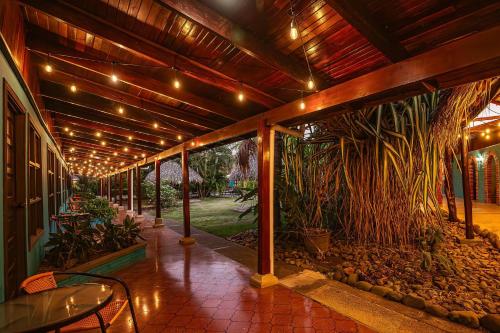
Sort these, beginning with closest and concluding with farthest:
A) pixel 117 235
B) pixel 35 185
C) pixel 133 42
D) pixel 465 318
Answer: pixel 133 42 < pixel 465 318 < pixel 35 185 < pixel 117 235

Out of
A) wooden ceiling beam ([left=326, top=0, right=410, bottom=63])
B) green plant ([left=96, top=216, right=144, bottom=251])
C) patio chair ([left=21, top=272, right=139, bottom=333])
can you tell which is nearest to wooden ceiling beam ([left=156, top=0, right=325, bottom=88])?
wooden ceiling beam ([left=326, top=0, right=410, bottom=63])

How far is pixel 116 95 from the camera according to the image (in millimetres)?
4301

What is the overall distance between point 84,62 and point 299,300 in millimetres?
3875

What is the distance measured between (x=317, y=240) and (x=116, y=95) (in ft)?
14.3

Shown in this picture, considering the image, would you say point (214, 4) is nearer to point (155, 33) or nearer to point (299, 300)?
point (155, 33)

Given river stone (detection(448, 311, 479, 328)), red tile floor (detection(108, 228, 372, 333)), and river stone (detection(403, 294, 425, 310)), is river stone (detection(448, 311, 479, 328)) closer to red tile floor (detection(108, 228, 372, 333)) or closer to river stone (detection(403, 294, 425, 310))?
river stone (detection(403, 294, 425, 310))

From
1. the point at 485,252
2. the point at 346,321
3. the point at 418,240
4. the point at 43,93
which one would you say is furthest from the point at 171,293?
the point at 485,252

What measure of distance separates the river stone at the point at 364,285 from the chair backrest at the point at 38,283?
3.59 meters

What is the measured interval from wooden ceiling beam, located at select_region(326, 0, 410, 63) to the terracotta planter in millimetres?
3639

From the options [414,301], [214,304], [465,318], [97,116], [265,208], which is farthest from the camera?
[97,116]

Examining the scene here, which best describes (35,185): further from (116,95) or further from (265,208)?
(265,208)

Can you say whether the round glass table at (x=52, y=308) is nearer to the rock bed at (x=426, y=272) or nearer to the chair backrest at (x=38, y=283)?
the chair backrest at (x=38, y=283)

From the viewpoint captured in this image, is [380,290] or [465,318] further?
[380,290]

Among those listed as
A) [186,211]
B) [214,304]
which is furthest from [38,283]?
[186,211]
